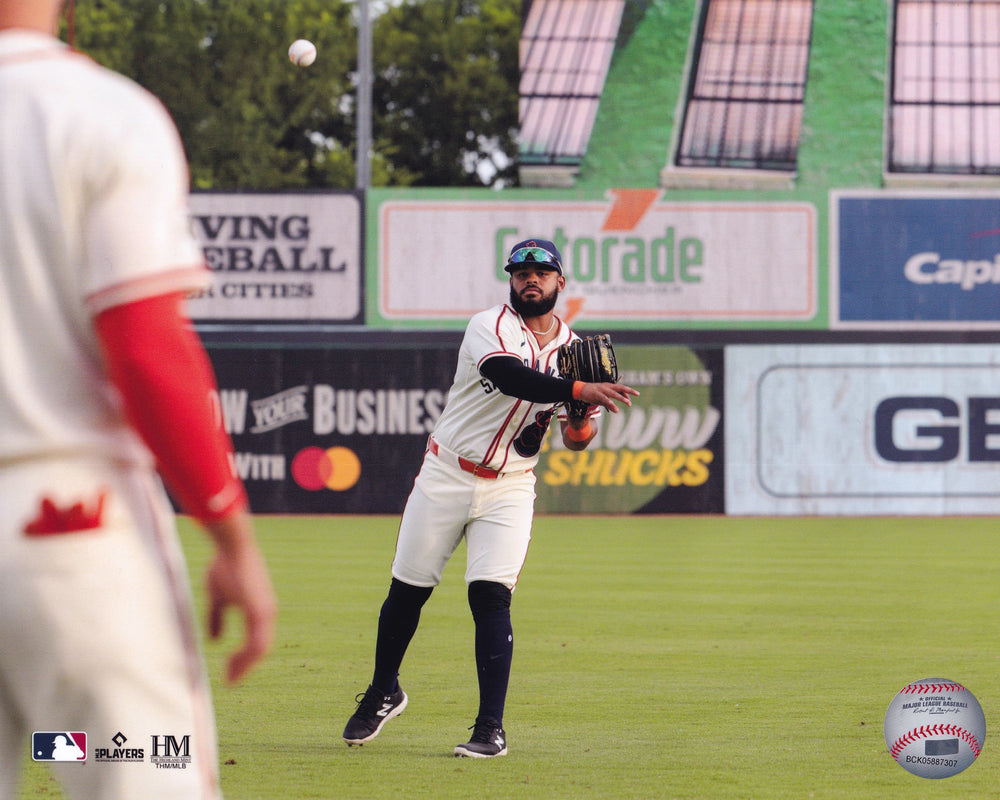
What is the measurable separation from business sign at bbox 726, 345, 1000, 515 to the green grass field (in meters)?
6.55

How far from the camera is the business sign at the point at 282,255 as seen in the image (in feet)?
77.6

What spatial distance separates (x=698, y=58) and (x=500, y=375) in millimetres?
19264

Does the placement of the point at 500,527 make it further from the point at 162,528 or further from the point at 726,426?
the point at 726,426

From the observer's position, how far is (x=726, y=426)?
2338cm

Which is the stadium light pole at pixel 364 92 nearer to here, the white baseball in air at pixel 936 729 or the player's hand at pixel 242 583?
the white baseball in air at pixel 936 729

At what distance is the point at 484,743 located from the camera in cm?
628

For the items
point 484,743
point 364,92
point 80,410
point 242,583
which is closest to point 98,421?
point 80,410

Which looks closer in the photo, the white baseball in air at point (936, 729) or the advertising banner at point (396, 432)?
the white baseball in air at point (936, 729)

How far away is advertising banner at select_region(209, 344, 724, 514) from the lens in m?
23.2

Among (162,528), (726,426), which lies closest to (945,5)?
(726,426)

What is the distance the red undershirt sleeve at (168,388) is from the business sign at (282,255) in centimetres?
2134

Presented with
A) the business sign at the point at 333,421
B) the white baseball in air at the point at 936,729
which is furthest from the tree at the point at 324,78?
the white baseball in air at the point at 936,729

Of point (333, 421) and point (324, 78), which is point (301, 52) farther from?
point (324, 78)

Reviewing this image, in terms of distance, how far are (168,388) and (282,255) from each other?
21.7m
